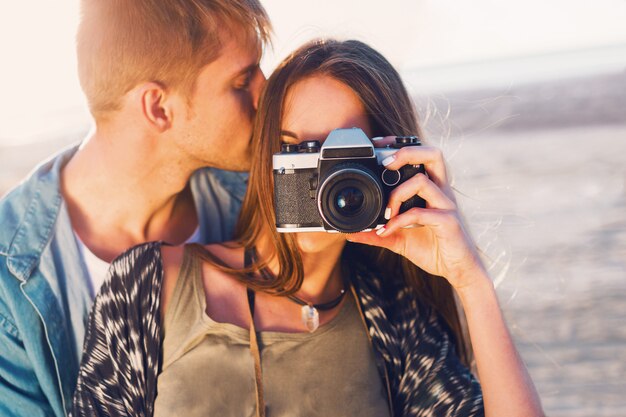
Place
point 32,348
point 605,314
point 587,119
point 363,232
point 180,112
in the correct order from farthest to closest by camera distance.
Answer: point 587,119, point 605,314, point 180,112, point 32,348, point 363,232

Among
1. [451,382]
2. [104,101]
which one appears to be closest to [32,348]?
[104,101]

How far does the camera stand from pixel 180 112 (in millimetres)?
2678

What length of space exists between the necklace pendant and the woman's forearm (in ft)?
1.31

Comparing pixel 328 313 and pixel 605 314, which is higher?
pixel 328 313

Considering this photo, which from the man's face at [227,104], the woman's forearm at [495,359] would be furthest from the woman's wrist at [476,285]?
the man's face at [227,104]

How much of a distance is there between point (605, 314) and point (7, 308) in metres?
3.41

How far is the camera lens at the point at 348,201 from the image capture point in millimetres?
1852

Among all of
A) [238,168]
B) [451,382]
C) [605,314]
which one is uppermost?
[238,168]

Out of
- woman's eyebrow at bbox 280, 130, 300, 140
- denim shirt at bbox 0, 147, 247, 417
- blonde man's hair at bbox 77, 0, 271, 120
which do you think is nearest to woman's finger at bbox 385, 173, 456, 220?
woman's eyebrow at bbox 280, 130, 300, 140

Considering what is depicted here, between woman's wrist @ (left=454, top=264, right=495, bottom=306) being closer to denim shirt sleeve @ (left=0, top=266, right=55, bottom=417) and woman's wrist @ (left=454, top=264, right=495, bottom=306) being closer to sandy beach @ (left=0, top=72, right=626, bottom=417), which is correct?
sandy beach @ (left=0, top=72, right=626, bottom=417)

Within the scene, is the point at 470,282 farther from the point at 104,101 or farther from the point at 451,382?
the point at 104,101

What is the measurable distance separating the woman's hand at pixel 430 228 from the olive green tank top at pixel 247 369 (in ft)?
1.01

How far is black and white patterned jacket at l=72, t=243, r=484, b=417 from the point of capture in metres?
1.98

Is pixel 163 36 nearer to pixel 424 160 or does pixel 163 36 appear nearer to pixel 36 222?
pixel 36 222
